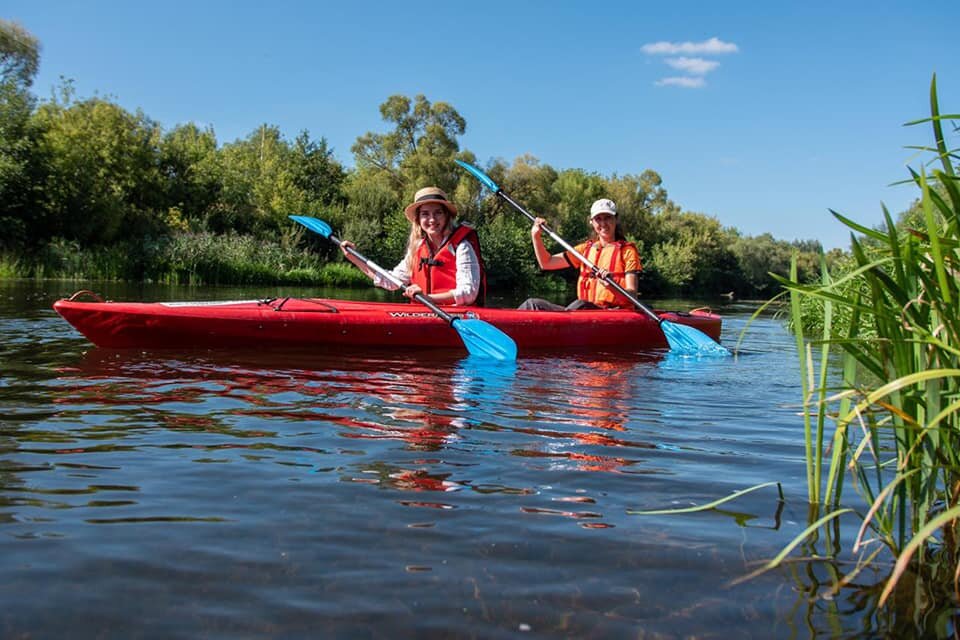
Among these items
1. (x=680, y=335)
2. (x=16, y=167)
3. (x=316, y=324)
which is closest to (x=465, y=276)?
(x=316, y=324)

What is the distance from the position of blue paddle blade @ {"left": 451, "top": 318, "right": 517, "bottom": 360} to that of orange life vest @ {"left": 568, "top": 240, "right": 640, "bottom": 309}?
5.21ft

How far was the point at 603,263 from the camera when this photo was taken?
7180 millimetres

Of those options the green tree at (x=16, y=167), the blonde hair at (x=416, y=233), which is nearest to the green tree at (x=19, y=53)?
the green tree at (x=16, y=167)

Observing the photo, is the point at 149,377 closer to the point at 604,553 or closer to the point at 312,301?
the point at 312,301

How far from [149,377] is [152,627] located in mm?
3084

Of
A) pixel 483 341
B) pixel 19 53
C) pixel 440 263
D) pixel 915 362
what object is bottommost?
pixel 483 341

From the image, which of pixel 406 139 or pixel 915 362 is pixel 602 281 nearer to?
pixel 915 362

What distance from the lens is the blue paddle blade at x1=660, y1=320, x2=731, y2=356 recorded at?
22.1ft

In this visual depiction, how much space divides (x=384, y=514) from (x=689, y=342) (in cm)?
520

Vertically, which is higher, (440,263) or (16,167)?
(16,167)

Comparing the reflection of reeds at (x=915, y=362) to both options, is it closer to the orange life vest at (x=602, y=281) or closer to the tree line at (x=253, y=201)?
the orange life vest at (x=602, y=281)

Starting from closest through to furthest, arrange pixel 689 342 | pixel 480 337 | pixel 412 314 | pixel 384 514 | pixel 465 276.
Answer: pixel 384 514 → pixel 480 337 → pixel 412 314 → pixel 465 276 → pixel 689 342

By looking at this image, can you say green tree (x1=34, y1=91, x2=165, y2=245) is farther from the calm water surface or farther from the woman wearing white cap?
the calm water surface

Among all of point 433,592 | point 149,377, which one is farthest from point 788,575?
point 149,377
